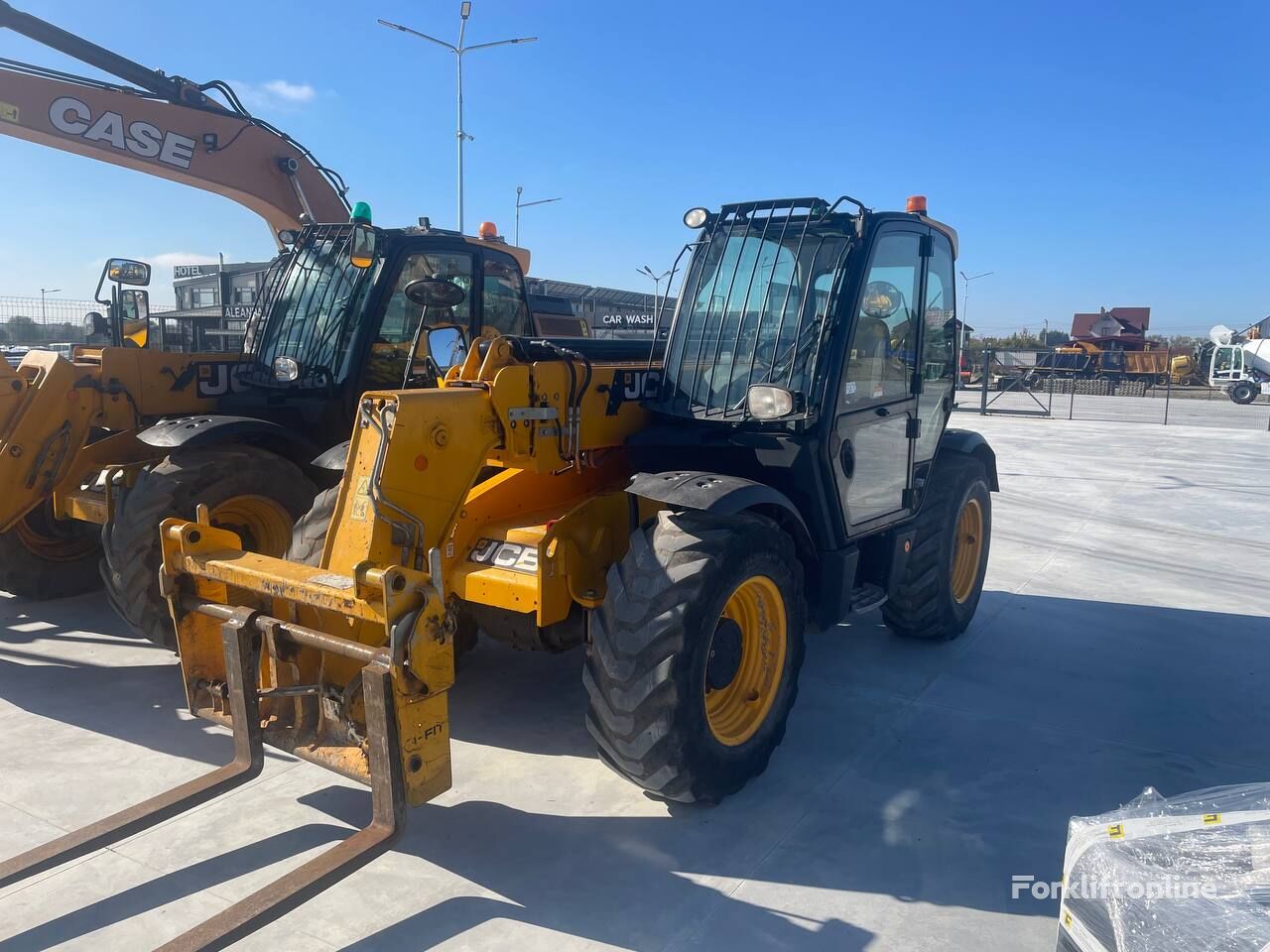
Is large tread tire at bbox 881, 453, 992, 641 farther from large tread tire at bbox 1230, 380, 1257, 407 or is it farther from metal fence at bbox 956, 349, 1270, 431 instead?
large tread tire at bbox 1230, 380, 1257, 407

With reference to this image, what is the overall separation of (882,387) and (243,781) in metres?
3.56

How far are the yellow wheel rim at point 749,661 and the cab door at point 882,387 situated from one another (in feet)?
2.64

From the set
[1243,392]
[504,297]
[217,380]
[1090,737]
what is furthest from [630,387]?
[1243,392]

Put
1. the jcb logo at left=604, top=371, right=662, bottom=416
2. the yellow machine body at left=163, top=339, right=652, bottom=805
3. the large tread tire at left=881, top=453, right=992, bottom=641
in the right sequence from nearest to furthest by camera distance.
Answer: the yellow machine body at left=163, top=339, right=652, bottom=805 → the jcb logo at left=604, top=371, right=662, bottom=416 → the large tread tire at left=881, top=453, right=992, bottom=641

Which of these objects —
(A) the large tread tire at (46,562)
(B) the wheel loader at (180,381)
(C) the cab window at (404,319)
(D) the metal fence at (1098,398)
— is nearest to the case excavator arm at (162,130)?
(B) the wheel loader at (180,381)

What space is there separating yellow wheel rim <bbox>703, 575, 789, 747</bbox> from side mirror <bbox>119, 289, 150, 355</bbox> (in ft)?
16.7

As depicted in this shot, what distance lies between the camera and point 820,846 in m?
3.48

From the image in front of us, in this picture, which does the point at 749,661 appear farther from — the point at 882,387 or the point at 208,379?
the point at 208,379

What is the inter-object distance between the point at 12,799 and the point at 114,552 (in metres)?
1.42

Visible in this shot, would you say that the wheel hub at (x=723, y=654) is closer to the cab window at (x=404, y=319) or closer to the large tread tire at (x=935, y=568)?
→ the large tread tire at (x=935, y=568)

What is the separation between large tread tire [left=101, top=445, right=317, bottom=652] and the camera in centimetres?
484

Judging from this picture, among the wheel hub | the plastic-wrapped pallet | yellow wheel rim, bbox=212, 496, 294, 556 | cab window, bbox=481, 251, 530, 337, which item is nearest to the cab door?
the wheel hub

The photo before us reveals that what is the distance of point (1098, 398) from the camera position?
3462cm

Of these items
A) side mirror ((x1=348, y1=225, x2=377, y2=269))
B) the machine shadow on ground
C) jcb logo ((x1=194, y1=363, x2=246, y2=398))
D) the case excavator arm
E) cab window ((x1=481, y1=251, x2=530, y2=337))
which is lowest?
the machine shadow on ground
